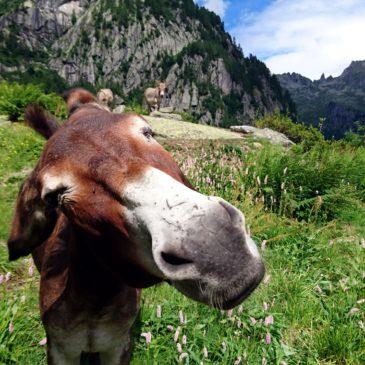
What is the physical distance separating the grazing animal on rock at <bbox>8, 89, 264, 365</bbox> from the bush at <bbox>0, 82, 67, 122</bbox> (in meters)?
10.5

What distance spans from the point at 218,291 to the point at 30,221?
4.96ft

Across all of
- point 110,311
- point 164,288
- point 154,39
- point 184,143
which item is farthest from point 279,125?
point 154,39

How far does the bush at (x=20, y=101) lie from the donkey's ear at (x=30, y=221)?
34.2 ft

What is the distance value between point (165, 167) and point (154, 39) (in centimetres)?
21121

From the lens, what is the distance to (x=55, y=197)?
6.97 ft

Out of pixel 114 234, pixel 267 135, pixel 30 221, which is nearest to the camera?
pixel 114 234

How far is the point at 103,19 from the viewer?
199m

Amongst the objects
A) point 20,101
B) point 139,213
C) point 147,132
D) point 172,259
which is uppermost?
point 147,132

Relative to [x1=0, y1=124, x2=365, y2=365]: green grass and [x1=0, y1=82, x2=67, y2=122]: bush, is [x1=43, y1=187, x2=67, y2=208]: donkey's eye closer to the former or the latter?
[x1=0, y1=124, x2=365, y2=365]: green grass

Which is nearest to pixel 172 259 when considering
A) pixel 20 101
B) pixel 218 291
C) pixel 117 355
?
pixel 218 291

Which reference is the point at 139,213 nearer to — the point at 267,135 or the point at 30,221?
the point at 30,221

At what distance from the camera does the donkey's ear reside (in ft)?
8.13

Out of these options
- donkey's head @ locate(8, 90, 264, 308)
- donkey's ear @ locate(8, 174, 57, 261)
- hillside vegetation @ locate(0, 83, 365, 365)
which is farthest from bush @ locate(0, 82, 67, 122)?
donkey's head @ locate(8, 90, 264, 308)

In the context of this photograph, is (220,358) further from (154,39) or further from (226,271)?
(154,39)
